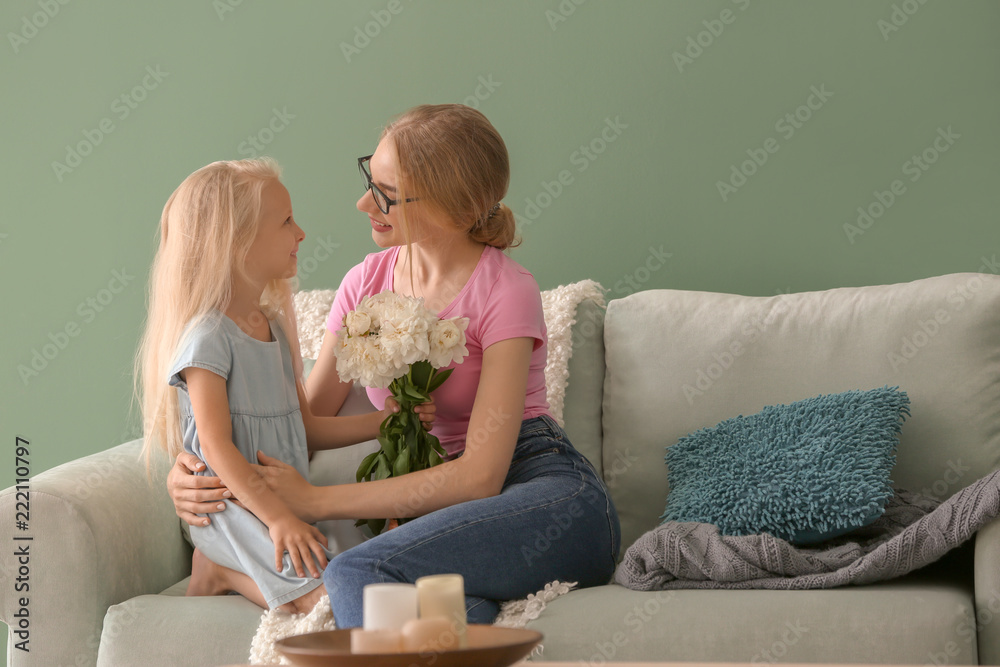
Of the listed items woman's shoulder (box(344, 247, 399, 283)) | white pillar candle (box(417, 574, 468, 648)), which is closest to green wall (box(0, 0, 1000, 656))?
woman's shoulder (box(344, 247, 399, 283))

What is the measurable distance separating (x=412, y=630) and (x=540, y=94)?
5.79ft

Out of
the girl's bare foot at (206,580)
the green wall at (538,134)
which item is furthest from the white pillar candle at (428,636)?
the green wall at (538,134)

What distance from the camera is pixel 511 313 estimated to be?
163 cm

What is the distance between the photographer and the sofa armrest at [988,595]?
1357 millimetres

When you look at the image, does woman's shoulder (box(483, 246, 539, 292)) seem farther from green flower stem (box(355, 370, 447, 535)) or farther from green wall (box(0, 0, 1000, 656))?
green wall (box(0, 0, 1000, 656))

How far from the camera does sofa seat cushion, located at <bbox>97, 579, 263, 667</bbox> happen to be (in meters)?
1.45

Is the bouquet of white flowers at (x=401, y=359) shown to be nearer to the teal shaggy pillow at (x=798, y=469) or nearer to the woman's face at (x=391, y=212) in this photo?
the woman's face at (x=391, y=212)

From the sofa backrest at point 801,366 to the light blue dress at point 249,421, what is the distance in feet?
2.36

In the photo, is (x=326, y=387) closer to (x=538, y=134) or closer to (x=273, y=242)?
(x=273, y=242)

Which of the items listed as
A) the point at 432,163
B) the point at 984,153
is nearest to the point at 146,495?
the point at 432,163
